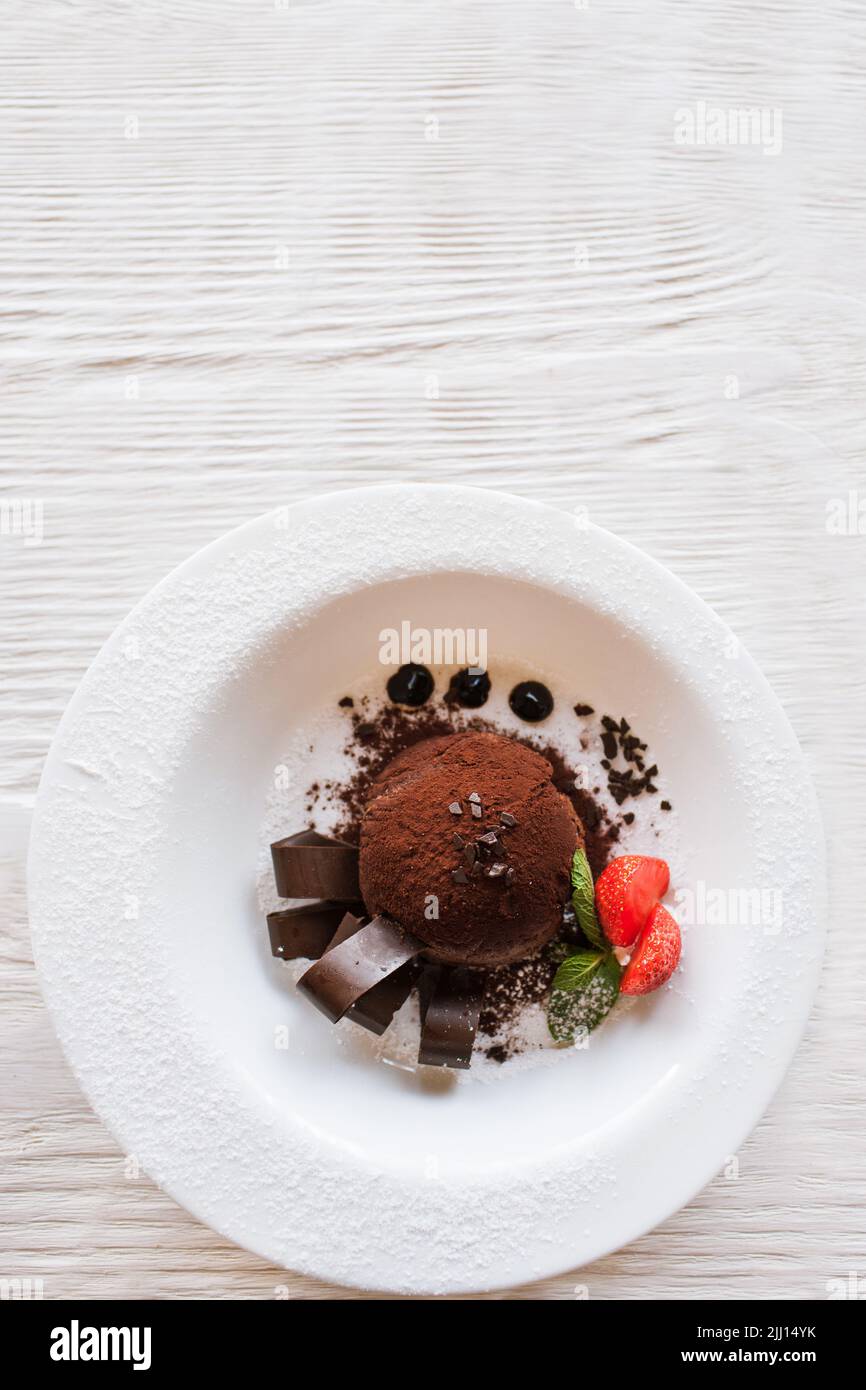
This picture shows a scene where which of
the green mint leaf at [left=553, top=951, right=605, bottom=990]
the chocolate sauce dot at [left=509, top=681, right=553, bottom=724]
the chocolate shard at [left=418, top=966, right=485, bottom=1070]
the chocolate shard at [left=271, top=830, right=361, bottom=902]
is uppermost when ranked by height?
the chocolate sauce dot at [left=509, top=681, right=553, bottom=724]

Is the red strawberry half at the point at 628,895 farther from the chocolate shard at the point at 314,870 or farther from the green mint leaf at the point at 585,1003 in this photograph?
the chocolate shard at the point at 314,870

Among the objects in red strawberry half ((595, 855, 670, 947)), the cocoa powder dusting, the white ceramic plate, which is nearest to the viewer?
the white ceramic plate

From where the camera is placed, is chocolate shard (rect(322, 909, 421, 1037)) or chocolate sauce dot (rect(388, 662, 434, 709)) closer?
chocolate shard (rect(322, 909, 421, 1037))

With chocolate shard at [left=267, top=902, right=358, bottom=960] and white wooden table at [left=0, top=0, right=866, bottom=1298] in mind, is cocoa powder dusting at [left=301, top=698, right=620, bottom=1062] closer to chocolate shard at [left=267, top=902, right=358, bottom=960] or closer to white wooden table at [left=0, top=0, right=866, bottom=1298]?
chocolate shard at [left=267, top=902, right=358, bottom=960]

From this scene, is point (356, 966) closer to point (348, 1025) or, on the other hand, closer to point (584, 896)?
point (348, 1025)

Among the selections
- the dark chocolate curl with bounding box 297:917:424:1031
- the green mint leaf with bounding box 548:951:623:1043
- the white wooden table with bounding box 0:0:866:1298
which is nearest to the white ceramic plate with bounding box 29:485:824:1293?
the green mint leaf with bounding box 548:951:623:1043

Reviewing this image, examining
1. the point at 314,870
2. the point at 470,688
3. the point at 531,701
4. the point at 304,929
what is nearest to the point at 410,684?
Answer: the point at 470,688
